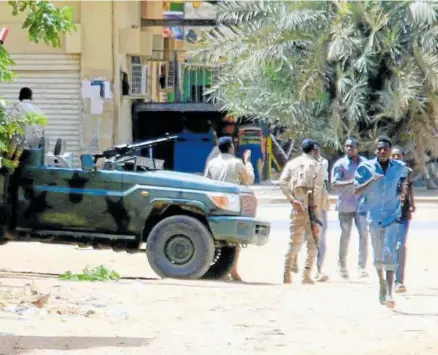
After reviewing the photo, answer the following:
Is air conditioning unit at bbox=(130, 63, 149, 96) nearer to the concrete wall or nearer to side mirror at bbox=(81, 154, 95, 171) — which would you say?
the concrete wall

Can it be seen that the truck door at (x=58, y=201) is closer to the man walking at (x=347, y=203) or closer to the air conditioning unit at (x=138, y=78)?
the man walking at (x=347, y=203)

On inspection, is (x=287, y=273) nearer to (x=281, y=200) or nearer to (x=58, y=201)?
(x=58, y=201)

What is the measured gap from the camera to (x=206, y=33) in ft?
109

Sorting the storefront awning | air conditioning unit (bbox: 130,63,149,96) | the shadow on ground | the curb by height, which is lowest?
the curb

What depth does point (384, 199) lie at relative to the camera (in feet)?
38.4

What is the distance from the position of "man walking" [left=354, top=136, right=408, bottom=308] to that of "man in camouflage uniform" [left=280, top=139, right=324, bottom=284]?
8.58 feet

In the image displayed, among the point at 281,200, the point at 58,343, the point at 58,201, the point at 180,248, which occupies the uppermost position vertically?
the point at 58,201

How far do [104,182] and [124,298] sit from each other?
2.52m

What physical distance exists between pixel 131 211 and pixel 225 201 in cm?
108

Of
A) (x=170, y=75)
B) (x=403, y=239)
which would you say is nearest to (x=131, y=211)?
(x=403, y=239)

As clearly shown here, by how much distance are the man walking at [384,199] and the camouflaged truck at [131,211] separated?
9.37 ft

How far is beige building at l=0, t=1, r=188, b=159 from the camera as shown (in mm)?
32812

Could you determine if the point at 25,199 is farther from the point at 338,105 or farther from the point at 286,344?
the point at 338,105

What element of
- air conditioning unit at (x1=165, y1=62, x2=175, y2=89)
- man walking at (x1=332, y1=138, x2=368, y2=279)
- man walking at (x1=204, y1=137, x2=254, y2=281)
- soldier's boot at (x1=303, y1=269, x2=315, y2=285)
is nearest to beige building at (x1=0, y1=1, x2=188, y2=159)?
air conditioning unit at (x1=165, y1=62, x2=175, y2=89)
